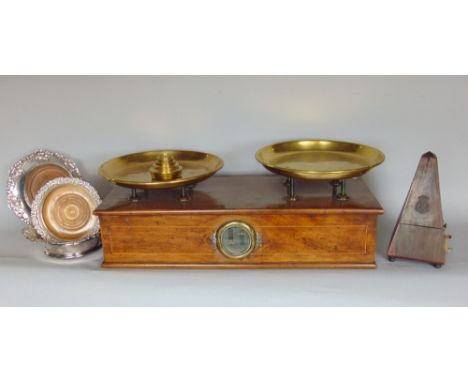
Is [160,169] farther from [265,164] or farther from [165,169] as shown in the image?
[265,164]

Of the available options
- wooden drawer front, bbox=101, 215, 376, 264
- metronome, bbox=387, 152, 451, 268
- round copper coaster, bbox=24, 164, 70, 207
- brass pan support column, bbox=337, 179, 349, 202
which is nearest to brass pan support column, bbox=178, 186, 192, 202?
wooden drawer front, bbox=101, 215, 376, 264

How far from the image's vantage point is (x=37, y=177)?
254 cm

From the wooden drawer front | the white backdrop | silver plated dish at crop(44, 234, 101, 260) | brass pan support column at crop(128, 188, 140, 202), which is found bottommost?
silver plated dish at crop(44, 234, 101, 260)

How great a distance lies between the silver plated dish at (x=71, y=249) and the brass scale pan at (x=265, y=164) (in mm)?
313

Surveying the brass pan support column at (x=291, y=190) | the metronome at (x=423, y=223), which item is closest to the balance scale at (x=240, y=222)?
the brass pan support column at (x=291, y=190)

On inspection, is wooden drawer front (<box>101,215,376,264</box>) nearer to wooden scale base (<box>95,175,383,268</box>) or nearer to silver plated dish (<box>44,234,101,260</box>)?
wooden scale base (<box>95,175,383,268</box>)

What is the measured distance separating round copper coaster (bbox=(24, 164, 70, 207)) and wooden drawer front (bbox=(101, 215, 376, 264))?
0.59 meters

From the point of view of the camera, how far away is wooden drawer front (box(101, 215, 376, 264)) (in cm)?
206

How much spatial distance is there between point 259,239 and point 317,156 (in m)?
0.50

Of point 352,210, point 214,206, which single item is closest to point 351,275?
point 352,210

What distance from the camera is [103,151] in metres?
2.61
